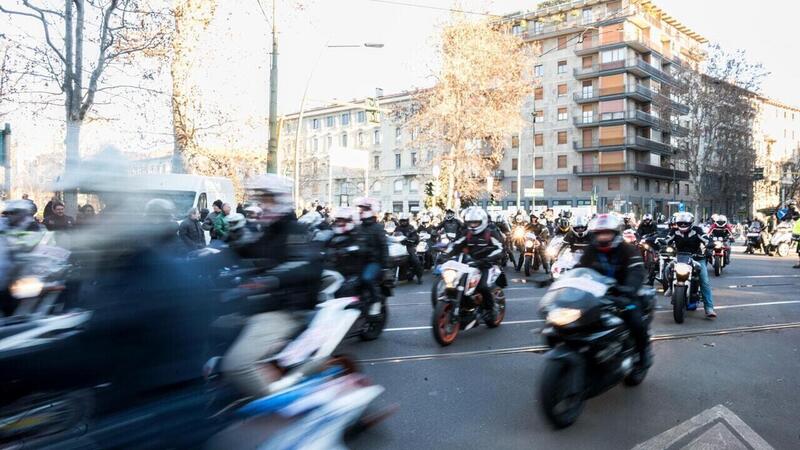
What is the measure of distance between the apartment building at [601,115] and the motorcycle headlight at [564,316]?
55.2m

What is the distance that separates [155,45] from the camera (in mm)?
16844

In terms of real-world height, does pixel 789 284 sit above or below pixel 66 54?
below

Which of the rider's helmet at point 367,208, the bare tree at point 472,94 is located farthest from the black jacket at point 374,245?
the bare tree at point 472,94

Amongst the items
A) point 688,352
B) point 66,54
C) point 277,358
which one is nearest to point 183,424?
point 277,358

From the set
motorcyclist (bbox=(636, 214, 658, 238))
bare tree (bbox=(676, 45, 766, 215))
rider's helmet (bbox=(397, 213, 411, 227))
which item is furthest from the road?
bare tree (bbox=(676, 45, 766, 215))

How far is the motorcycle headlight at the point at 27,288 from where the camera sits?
5379 millimetres

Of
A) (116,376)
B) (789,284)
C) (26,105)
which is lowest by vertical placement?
(789,284)

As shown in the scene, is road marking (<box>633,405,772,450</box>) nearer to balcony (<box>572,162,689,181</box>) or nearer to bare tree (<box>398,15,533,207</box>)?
bare tree (<box>398,15,533,207</box>)

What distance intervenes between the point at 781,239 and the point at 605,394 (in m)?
22.9

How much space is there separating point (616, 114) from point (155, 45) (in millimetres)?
52170

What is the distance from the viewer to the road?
4.24m

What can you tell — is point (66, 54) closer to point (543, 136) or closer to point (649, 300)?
point (649, 300)

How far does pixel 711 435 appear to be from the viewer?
4.30m

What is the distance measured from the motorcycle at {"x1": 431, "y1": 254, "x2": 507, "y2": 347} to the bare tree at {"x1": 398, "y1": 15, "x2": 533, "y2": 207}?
22600 mm
